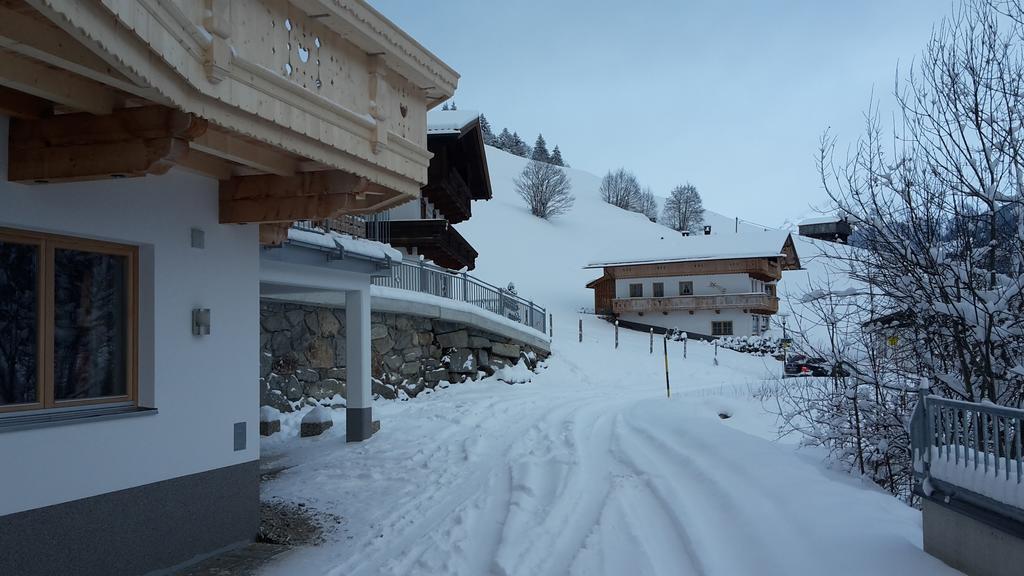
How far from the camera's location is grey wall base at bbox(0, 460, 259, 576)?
5023 mm

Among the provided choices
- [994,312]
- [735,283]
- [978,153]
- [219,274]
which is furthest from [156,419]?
[735,283]

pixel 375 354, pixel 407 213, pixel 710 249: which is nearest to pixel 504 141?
pixel 710 249

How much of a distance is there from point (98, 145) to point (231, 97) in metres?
1.02

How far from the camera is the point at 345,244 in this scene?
36.5 feet

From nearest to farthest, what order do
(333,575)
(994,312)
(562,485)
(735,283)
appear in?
(333,575)
(994,312)
(562,485)
(735,283)

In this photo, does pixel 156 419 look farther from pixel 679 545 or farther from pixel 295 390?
pixel 295 390

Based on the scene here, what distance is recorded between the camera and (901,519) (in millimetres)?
6195

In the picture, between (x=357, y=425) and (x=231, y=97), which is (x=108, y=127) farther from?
(x=357, y=425)

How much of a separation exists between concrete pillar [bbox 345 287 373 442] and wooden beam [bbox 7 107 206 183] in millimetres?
7239

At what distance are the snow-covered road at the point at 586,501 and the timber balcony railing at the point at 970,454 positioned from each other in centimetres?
55

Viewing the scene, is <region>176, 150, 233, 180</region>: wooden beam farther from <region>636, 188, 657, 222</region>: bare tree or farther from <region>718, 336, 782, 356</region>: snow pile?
<region>636, 188, 657, 222</region>: bare tree

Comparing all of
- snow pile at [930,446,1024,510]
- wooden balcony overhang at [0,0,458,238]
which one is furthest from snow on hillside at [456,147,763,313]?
snow pile at [930,446,1024,510]

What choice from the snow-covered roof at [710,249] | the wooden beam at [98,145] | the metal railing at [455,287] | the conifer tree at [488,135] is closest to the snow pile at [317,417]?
the metal railing at [455,287]

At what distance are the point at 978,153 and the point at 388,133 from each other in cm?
571
